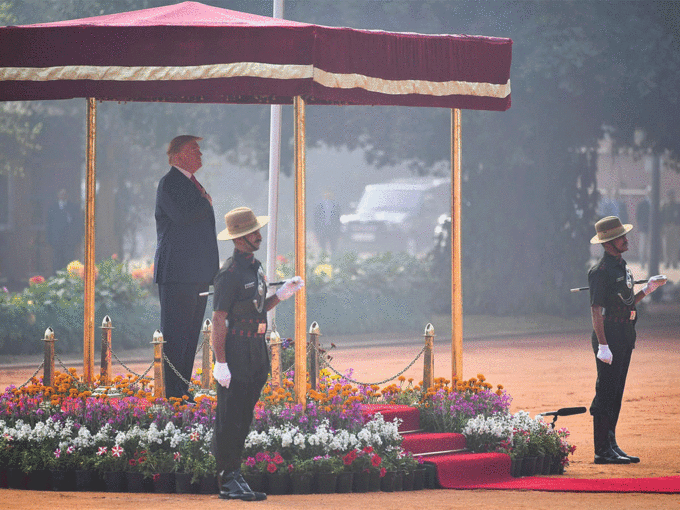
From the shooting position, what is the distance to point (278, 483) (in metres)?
7.96

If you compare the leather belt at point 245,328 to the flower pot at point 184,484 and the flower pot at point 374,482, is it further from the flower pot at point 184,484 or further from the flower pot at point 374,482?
the flower pot at point 374,482

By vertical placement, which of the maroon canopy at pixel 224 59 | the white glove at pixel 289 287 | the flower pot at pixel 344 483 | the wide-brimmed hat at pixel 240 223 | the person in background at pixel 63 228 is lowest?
the flower pot at pixel 344 483

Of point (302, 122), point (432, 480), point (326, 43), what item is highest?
point (326, 43)

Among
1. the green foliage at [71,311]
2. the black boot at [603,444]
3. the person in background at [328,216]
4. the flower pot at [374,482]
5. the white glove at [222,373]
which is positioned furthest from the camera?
the person in background at [328,216]

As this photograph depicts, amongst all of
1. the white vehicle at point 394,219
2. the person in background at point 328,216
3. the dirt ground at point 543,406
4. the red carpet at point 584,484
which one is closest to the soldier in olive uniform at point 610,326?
the dirt ground at point 543,406

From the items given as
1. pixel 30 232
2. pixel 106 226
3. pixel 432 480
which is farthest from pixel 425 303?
pixel 432 480

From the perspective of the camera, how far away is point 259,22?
28.6 feet

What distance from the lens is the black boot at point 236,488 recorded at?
755 centimetres

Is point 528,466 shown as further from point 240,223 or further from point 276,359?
point 240,223

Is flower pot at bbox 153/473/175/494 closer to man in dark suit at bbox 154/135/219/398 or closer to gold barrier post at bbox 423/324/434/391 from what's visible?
man in dark suit at bbox 154/135/219/398

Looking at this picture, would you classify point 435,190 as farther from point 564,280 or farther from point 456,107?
point 456,107

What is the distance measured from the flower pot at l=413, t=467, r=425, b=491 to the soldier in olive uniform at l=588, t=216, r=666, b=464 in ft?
6.65

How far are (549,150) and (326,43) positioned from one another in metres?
16.8

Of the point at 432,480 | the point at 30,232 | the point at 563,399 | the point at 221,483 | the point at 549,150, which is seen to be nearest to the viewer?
the point at 221,483
